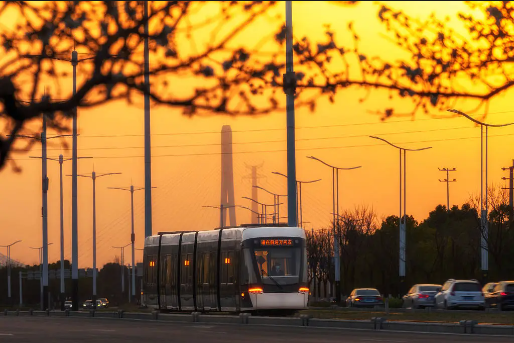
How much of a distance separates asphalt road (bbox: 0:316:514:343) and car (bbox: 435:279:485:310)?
1824 centimetres

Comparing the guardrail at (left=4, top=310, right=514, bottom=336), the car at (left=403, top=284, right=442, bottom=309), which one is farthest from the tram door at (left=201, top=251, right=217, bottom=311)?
the car at (left=403, top=284, right=442, bottom=309)

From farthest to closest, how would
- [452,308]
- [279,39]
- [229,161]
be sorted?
1. [229,161]
2. [452,308]
3. [279,39]

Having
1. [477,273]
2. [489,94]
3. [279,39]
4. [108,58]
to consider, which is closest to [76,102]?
[108,58]

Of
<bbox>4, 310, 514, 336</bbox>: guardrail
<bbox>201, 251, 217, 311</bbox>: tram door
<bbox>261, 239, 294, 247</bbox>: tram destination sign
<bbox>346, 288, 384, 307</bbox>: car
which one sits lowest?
<bbox>346, 288, 384, 307</bbox>: car

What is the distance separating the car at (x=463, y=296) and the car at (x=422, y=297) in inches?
217

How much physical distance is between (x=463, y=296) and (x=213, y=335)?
24.0m

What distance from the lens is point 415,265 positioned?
108 metres

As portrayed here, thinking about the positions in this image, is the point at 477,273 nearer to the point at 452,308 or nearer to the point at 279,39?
the point at 452,308

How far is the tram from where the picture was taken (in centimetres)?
4069

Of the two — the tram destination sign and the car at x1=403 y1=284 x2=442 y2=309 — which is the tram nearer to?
the tram destination sign

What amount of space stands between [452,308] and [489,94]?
38.8m

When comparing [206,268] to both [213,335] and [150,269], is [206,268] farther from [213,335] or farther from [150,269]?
[213,335]

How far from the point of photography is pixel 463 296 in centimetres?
5159

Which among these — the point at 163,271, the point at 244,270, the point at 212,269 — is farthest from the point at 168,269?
the point at 244,270
